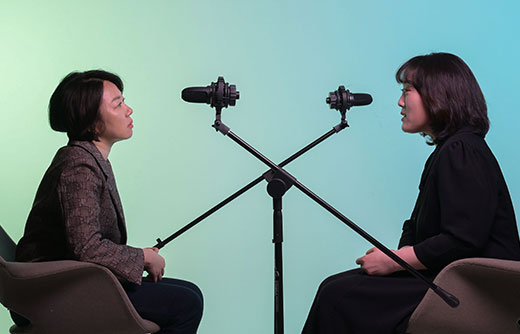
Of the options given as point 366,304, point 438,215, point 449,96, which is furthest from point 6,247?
point 449,96

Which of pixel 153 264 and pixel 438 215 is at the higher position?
pixel 438 215

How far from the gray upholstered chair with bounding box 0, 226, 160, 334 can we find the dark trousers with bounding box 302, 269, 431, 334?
52cm

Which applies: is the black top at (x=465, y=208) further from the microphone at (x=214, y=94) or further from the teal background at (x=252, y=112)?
the teal background at (x=252, y=112)

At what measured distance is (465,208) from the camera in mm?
1709

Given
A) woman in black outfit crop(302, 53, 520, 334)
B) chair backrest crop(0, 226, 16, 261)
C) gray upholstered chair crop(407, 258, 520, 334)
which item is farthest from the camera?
chair backrest crop(0, 226, 16, 261)

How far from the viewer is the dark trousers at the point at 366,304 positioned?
1.75 meters

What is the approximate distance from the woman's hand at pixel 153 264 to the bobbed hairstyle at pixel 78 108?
42 centimetres

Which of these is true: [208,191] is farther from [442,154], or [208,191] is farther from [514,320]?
[514,320]

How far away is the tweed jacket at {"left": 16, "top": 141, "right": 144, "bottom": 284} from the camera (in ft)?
5.71

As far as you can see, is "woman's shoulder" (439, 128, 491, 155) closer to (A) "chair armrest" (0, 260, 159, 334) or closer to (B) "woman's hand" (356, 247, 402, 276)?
(B) "woman's hand" (356, 247, 402, 276)

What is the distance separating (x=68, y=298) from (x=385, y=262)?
0.90 metres

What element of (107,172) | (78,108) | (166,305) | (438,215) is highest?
(78,108)

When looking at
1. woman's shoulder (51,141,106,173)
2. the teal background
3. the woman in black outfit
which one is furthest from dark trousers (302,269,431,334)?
the teal background

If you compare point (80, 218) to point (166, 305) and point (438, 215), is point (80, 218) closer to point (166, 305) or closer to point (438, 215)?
point (166, 305)
